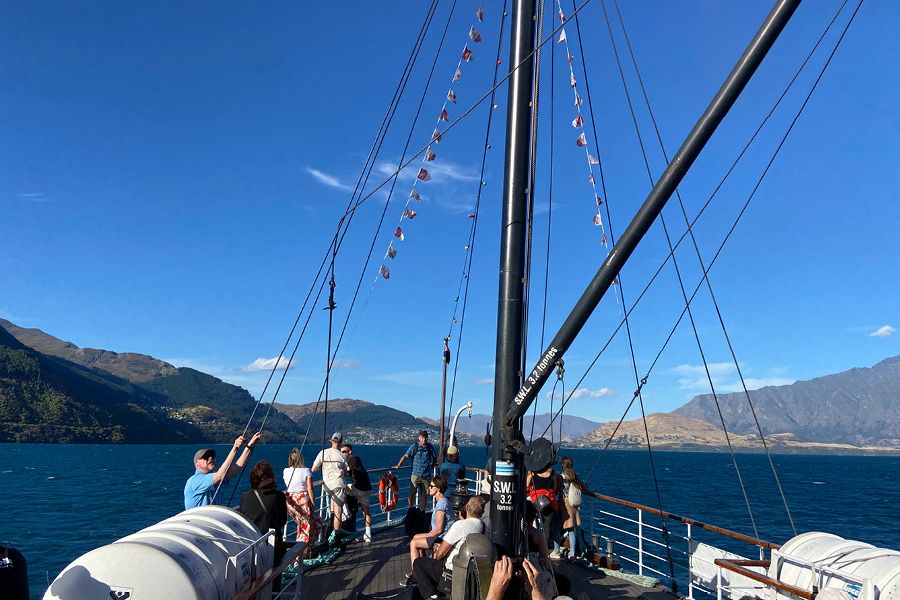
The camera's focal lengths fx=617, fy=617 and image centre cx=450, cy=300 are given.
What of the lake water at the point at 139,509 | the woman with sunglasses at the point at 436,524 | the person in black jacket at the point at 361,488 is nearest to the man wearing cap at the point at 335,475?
the person in black jacket at the point at 361,488

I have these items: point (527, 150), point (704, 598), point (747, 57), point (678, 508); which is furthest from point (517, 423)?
point (678, 508)

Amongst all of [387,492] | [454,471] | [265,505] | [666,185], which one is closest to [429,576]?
[265,505]

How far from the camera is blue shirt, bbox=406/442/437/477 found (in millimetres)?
12141

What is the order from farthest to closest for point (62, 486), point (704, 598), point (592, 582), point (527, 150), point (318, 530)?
point (62, 486) → point (704, 598) → point (318, 530) → point (592, 582) → point (527, 150)

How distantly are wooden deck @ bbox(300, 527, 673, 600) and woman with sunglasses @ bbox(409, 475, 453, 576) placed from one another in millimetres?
975

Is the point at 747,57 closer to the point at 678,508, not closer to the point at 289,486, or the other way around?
the point at 289,486

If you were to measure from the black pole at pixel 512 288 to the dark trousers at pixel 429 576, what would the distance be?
0.89 meters

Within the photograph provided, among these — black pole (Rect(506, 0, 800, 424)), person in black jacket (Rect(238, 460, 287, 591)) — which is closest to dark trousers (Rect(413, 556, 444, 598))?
person in black jacket (Rect(238, 460, 287, 591))

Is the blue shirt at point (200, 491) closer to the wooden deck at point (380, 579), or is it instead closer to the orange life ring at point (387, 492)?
the wooden deck at point (380, 579)

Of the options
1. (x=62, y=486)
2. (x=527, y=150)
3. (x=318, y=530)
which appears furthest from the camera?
(x=62, y=486)

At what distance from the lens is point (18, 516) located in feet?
114

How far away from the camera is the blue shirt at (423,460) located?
39.8ft

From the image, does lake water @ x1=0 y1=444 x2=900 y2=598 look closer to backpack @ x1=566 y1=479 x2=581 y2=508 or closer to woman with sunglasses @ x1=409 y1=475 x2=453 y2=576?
woman with sunglasses @ x1=409 y1=475 x2=453 y2=576

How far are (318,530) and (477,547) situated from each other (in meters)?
5.61
